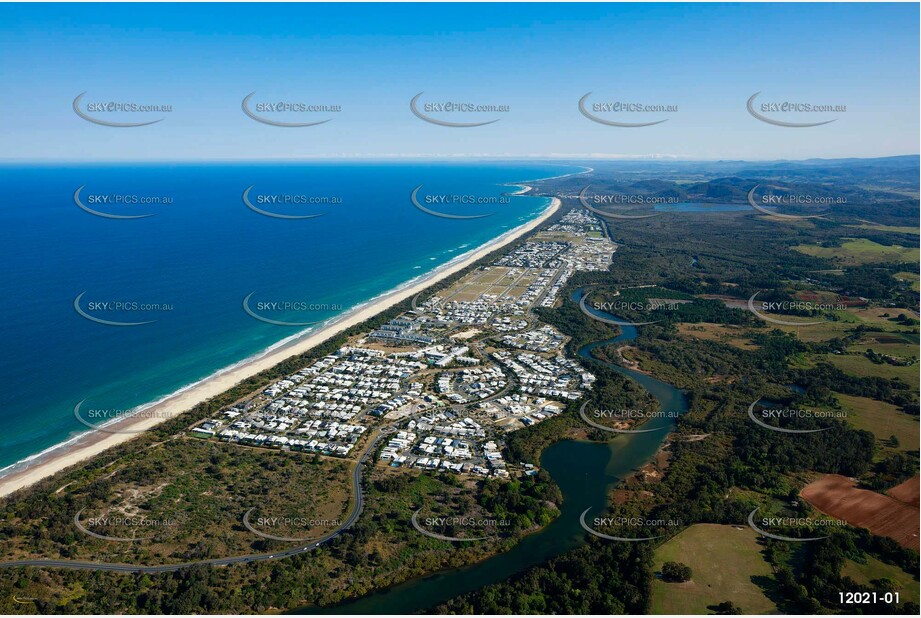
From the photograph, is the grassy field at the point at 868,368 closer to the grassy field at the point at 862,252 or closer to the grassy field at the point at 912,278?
the grassy field at the point at 912,278

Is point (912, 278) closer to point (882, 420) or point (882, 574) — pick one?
point (882, 420)

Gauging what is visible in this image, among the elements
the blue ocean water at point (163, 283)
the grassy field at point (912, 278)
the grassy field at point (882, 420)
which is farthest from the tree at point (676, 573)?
Answer: the grassy field at point (912, 278)

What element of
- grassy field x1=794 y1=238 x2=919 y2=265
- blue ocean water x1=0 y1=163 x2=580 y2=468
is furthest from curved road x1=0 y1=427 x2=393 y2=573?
grassy field x1=794 y1=238 x2=919 y2=265

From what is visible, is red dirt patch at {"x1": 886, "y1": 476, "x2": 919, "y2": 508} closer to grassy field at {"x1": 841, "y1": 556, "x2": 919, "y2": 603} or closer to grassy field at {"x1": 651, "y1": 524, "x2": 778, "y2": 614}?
grassy field at {"x1": 841, "y1": 556, "x2": 919, "y2": 603}

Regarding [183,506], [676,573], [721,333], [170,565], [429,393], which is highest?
[429,393]

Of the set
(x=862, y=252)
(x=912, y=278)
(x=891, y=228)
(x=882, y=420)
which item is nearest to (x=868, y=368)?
(x=882, y=420)

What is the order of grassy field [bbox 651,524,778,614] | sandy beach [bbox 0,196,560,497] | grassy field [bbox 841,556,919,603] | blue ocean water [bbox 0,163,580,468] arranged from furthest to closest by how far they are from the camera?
blue ocean water [bbox 0,163,580,468] → sandy beach [bbox 0,196,560,497] → grassy field [bbox 841,556,919,603] → grassy field [bbox 651,524,778,614]

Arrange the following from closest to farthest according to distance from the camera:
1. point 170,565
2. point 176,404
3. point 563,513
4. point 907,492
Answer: point 170,565 → point 563,513 → point 907,492 → point 176,404
